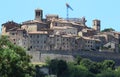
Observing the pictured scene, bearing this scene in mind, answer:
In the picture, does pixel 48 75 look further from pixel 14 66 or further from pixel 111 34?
pixel 14 66

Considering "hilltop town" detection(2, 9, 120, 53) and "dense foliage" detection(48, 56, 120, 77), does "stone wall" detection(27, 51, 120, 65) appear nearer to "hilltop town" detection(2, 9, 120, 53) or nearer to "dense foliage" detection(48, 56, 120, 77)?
"hilltop town" detection(2, 9, 120, 53)

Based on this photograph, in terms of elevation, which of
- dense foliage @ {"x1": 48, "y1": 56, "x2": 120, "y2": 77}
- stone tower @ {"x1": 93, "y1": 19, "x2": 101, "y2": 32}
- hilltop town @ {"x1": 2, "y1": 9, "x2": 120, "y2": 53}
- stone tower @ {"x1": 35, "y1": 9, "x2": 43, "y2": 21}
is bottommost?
dense foliage @ {"x1": 48, "y1": 56, "x2": 120, "y2": 77}

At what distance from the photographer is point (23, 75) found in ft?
136

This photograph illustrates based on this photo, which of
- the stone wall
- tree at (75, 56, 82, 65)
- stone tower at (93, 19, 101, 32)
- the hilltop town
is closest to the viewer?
tree at (75, 56, 82, 65)

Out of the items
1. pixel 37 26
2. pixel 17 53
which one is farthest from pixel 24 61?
Result: pixel 37 26

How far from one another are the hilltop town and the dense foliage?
6.14 m

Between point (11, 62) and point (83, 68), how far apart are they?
54817mm

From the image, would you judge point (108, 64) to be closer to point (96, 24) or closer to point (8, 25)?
point (8, 25)

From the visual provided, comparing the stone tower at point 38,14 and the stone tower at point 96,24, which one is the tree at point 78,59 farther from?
the stone tower at point 96,24

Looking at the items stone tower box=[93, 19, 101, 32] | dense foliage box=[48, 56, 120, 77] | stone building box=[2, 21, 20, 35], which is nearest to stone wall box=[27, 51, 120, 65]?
dense foliage box=[48, 56, 120, 77]

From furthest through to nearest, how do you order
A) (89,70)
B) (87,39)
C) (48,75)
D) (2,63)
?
(87,39) < (89,70) < (48,75) < (2,63)

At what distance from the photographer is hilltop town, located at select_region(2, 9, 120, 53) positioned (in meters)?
106

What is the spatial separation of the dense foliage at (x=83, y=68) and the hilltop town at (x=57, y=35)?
6.14 meters

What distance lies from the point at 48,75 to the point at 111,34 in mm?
30354
